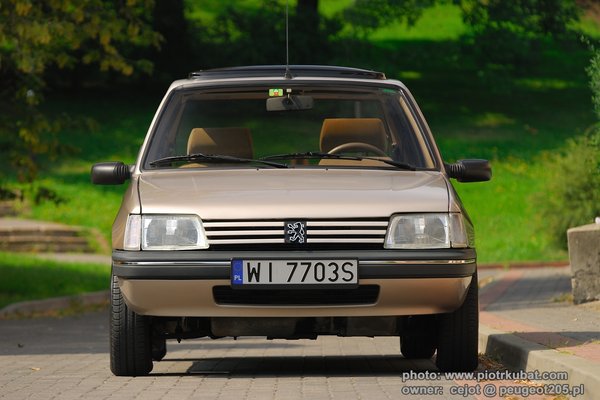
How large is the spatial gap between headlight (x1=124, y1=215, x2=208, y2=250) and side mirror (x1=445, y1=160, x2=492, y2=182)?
187cm

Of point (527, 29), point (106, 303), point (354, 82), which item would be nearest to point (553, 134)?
point (527, 29)

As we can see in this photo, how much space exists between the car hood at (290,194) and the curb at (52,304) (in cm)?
1019

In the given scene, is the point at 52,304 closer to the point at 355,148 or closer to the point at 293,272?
the point at 355,148

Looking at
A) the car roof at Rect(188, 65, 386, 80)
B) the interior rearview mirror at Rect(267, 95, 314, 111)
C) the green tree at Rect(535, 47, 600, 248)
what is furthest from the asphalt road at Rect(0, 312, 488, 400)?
the green tree at Rect(535, 47, 600, 248)

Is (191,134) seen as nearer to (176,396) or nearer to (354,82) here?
(354,82)

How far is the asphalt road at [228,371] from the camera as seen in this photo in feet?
26.0

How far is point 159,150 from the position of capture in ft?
30.0

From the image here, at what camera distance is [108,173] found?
8.91 metres

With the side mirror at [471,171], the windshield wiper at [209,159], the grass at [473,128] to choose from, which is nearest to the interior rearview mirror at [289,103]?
the windshield wiper at [209,159]

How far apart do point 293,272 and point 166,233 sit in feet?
2.55

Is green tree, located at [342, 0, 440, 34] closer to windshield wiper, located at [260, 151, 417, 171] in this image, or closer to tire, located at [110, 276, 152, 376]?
windshield wiper, located at [260, 151, 417, 171]

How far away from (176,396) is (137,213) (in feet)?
3.62

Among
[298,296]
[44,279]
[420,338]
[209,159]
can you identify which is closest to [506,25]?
[44,279]

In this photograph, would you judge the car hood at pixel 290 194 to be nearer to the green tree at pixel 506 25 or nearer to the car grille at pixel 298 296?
the car grille at pixel 298 296
